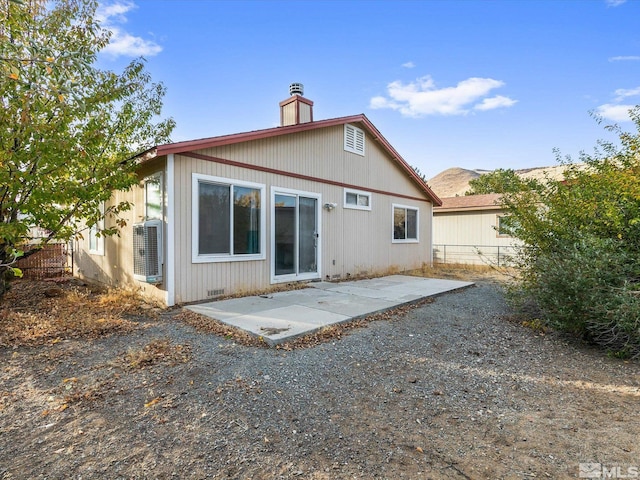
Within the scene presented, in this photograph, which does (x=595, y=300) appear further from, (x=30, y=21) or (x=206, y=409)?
(x=30, y=21)

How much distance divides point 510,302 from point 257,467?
15.6 feet

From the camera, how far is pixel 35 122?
4.38 metres

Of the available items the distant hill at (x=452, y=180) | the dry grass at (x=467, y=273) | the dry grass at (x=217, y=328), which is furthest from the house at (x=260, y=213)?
Answer: the distant hill at (x=452, y=180)

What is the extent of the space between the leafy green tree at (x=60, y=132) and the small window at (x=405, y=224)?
7633 millimetres

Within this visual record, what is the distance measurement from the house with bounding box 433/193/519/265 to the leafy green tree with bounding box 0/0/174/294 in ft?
41.5

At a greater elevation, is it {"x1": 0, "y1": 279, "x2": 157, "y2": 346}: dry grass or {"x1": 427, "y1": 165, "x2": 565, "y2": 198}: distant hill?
{"x1": 427, "y1": 165, "x2": 565, "y2": 198}: distant hill

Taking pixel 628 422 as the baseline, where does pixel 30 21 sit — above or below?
above

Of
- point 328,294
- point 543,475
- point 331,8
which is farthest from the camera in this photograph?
point 331,8

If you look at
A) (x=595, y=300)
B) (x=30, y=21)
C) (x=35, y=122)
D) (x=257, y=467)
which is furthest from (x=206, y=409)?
(x=30, y=21)

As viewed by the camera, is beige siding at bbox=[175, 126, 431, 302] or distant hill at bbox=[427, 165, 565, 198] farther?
distant hill at bbox=[427, 165, 565, 198]

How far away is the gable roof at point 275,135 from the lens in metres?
5.46

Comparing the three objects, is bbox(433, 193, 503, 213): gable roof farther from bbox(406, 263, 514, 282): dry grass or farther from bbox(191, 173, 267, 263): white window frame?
bbox(191, 173, 267, 263): white window frame

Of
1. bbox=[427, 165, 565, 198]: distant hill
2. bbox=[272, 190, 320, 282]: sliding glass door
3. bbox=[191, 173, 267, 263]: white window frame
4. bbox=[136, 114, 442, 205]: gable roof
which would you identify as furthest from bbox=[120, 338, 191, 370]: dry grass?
bbox=[427, 165, 565, 198]: distant hill

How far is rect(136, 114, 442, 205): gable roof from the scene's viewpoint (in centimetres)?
546
